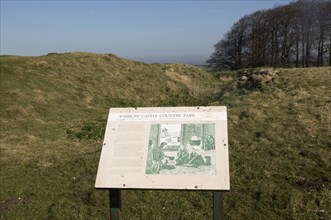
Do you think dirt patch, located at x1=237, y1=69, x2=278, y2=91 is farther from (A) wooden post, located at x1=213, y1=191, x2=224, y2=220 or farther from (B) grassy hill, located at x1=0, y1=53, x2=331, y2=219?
(A) wooden post, located at x1=213, y1=191, x2=224, y2=220

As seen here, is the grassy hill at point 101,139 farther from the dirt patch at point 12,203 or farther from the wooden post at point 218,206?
the wooden post at point 218,206

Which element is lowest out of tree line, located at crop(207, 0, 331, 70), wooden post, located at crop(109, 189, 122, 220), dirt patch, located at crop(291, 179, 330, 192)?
dirt patch, located at crop(291, 179, 330, 192)

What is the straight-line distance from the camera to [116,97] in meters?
21.7

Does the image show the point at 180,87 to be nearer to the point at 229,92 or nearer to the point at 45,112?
the point at 229,92

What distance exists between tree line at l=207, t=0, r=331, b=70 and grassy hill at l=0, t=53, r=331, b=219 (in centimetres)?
1800

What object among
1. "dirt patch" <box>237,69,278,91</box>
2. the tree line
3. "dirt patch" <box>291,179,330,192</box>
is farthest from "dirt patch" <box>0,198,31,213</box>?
the tree line

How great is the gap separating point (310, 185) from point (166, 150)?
439 centimetres

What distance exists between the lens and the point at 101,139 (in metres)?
12.4

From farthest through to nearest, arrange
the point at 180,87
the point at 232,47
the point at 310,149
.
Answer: the point at 232,47 < the point at 180,87 < the point at 310,149

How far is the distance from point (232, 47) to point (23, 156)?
3841 cm

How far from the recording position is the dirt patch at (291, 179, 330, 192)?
7.67 m

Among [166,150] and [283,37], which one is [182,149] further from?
[283,37]

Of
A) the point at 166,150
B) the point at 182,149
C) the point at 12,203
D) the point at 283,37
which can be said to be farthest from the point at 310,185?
the point at 283,37

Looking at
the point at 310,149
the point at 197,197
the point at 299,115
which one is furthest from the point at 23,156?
the point at 299,115
